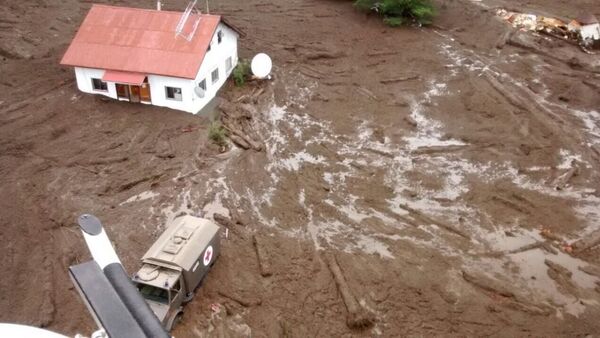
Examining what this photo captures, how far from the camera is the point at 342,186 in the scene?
1769 centimetres

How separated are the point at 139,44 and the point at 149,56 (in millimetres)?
953

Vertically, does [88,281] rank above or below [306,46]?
above

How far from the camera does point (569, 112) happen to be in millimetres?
22266

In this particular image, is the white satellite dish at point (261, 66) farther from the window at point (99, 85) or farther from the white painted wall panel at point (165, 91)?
the window at point (99, 85)

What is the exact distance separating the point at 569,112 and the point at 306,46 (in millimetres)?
13756

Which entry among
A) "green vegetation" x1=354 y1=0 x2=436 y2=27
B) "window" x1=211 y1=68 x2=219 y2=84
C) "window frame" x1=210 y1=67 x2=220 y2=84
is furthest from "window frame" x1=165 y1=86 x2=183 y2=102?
"green vegetation" x1=354 y1=0 x2=436 y2=27

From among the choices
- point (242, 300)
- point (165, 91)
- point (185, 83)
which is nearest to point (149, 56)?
point (165, 91)

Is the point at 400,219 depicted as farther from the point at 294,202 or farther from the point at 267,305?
the point at 267,305

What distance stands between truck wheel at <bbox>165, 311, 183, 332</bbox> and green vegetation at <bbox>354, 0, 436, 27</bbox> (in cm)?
2336

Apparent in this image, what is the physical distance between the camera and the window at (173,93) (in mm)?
20095

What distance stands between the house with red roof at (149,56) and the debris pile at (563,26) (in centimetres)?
1941

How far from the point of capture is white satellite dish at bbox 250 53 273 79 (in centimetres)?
2302

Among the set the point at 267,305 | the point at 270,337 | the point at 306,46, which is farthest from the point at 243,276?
the point at 306,46

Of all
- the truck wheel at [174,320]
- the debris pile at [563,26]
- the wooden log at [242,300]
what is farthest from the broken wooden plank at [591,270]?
the debris pile at [563,26]
